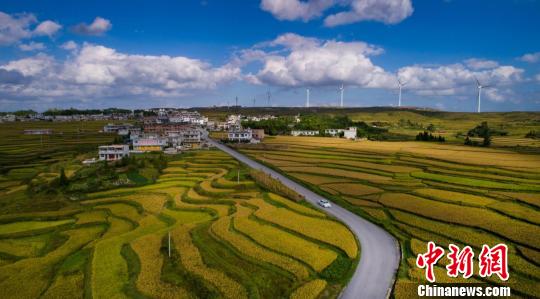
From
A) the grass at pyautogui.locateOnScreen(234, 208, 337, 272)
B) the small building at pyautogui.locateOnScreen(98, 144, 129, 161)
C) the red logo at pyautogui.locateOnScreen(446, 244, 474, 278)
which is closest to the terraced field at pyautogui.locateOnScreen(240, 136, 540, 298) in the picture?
the red logo at pyautogui.locateOnScreen(446, 244, 474, 278)

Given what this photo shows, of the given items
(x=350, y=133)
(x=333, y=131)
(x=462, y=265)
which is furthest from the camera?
(x=333, y=131)

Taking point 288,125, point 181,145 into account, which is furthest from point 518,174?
point 288,125

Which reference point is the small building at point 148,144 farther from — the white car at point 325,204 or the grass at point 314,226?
the white car at point 325,204

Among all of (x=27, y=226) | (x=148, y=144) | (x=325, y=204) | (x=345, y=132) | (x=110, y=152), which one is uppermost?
(x=345, y=132)

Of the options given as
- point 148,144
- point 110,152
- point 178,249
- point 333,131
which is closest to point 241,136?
point 148,144

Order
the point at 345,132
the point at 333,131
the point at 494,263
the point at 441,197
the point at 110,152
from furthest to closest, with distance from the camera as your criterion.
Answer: the point at 333,131 < the point at 345,132 < the point at 110,152 < the point at 441,197 < the point at 494,263

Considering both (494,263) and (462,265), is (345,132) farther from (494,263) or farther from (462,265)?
(494,263)
